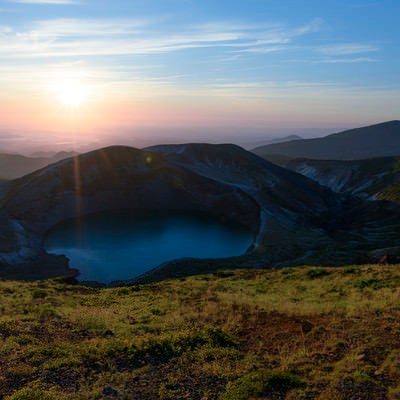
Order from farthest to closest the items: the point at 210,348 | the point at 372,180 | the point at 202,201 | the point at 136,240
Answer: the point at 372,180
the point at 202,201
the point at 136,240
the point at 210,348

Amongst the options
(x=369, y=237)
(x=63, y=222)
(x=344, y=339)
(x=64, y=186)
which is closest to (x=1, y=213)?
(x=63, y=222)

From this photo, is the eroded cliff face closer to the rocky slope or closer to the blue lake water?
the blue lake water

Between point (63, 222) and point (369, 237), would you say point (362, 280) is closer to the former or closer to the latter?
point (369, 237)

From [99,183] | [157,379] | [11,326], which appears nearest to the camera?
[157,379]

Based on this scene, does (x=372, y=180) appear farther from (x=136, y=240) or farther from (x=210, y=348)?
(x=210, y=348)

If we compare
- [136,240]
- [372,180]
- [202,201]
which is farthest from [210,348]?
[372,180]

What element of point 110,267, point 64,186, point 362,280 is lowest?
point 110,267
